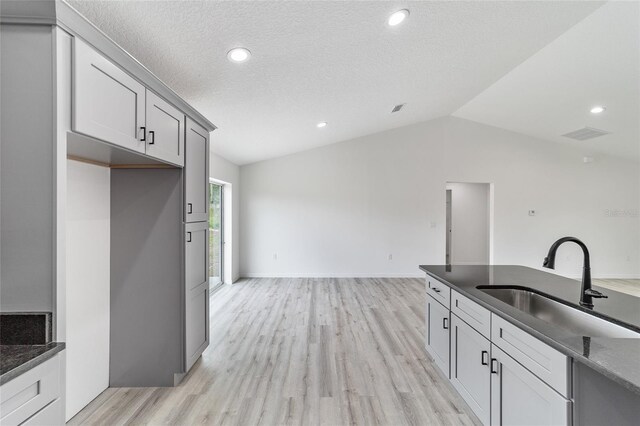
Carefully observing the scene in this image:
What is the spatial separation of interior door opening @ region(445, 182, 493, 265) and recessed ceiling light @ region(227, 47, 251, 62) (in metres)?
6.78

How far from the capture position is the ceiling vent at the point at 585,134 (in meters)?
5.09

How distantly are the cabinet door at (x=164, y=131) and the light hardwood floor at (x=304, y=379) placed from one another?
Result: 177 cm

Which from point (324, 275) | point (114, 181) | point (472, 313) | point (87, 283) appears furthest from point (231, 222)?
point (472, 313)

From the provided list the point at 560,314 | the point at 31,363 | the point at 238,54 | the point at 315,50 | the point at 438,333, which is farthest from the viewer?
the point at 438,333

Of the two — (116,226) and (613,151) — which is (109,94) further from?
(613,151)

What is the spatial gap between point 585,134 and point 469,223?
3076 mm

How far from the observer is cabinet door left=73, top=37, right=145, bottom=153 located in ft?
4.13

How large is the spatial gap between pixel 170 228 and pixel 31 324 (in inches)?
45.9

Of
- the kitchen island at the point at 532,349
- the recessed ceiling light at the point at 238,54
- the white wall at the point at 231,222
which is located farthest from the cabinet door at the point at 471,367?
the white wall at the point at 231,222

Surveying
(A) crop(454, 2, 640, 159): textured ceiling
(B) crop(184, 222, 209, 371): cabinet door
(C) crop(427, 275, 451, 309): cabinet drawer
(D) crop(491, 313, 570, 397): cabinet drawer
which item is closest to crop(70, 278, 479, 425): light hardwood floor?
(B) crop(184, 222, 209, 371): cabinet door

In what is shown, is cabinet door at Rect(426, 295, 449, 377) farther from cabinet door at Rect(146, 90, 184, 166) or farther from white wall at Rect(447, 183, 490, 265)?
white wall at Rect(447, 183, 490, 265)

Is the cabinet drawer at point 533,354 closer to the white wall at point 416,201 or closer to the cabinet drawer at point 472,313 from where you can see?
the cabinet drawer at point 472,313

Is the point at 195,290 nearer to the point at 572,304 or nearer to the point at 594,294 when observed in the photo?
the point at 572,304

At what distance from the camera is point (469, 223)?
25.2ft
